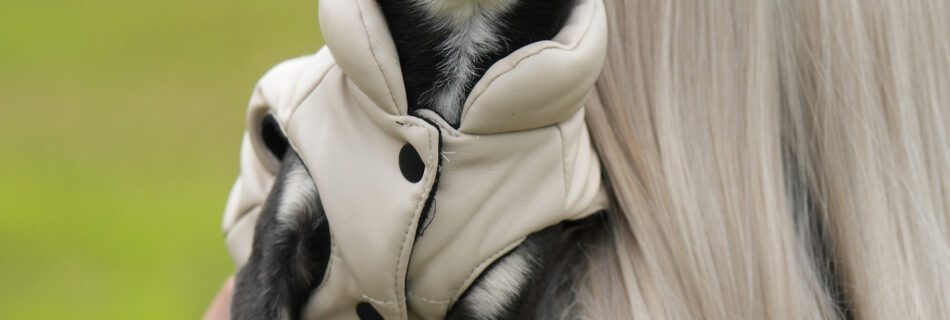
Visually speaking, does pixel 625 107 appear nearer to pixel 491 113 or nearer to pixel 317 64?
pixel 491 113

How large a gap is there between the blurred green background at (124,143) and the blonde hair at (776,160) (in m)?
3.15

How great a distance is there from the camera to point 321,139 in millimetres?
1475

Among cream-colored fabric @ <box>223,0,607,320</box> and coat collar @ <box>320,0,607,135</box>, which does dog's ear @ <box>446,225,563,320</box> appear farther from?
coat collar @ <box>320,0,607,135</box>

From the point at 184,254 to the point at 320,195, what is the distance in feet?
11.5

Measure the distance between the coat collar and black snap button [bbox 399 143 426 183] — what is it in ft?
0.16

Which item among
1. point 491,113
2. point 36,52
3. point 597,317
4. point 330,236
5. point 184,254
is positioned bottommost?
point 184,254

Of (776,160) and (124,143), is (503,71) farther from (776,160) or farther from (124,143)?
(124,143)

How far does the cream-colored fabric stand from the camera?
4.48ft

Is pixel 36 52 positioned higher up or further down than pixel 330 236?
further down

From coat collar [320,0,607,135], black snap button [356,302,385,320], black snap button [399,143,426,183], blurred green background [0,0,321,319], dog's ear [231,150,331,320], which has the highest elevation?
coat collar [320,0,607,135]

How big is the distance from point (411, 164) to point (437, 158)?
0.04 m

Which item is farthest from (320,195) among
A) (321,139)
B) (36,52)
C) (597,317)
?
(36,52)

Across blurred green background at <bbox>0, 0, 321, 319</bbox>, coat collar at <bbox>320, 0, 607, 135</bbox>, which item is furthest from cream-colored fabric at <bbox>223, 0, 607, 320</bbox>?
blurred green background at <bbox>0, 0, 321, 319</bbox>

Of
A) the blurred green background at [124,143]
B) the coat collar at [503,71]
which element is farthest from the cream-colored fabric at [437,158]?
the blurred green background at [124,143]
